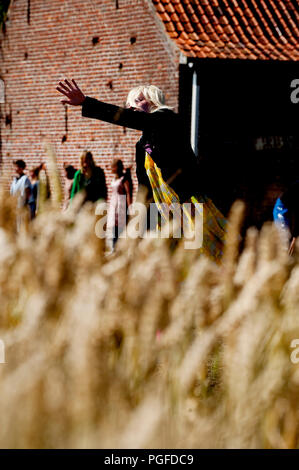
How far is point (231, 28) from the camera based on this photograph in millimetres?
13234

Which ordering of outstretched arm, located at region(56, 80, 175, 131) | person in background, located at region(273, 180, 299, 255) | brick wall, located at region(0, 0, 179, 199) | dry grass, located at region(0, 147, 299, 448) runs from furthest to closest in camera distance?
brick wall, located at region(0, 0, 179, 199) < person in background, located at region(273, 180, 299, 255) < outstretched arm, located at region(56, 80, 175, 131) < dry grass, located at region(0, 147, 299, 448)

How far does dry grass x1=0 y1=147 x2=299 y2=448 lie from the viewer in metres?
1.47

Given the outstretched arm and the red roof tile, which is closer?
the outstretched arm

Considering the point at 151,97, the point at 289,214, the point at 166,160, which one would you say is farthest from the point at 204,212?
the point at 289,214

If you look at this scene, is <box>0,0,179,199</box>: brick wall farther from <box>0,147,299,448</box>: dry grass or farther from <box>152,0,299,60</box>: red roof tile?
<box>0,147,299,448</box>: dry grass

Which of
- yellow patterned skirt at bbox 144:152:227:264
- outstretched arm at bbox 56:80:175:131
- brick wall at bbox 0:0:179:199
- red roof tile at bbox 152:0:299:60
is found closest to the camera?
outstretched arm at bbox 56:80:175:131

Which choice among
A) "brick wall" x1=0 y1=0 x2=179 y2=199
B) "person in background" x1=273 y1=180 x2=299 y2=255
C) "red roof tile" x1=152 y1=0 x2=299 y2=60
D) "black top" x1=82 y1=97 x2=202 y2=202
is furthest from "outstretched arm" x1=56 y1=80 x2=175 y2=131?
"brick wall" x1=0 y1=0 x2=179 y2=199

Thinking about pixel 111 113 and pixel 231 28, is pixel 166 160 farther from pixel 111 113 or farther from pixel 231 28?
pixel 231 28

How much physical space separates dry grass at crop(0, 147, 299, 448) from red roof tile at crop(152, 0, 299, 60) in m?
10.6

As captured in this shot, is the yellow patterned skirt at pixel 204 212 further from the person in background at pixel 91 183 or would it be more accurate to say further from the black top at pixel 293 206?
the person in background at pixel 91 183

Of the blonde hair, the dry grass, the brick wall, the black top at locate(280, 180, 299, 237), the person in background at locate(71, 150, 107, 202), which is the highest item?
the brick wall

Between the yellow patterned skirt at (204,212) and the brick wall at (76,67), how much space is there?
866 centimetres

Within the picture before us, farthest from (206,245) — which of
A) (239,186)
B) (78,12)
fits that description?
(78,12)
